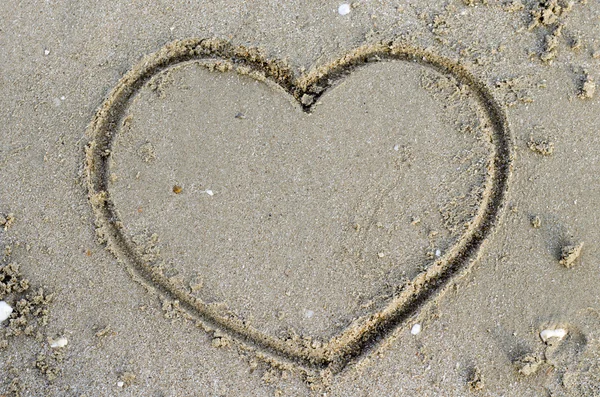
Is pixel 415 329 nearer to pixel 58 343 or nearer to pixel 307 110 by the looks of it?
pixel 307 110

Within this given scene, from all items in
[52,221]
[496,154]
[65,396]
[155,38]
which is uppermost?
[155,38]

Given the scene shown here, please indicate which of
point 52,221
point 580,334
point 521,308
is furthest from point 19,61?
point 580,334

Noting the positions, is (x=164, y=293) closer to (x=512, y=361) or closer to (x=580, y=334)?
(x=512, y=361)

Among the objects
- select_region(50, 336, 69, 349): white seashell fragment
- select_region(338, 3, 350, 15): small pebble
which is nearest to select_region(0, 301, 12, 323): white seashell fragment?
select_region(50, 336, 69, 349): white seashell fragment

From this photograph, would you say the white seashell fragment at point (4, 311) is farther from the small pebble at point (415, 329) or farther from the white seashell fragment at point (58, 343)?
the small pebble at point (415, 329)

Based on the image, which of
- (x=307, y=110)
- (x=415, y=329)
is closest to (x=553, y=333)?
(x=415, y=329)
